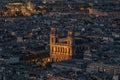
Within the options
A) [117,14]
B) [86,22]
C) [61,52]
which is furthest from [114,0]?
[61,52]

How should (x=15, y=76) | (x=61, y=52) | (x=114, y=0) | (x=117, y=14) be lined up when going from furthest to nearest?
(x=114, y=0) → (x=117, y=14) → (x=61, y=52) → (x=15, y=76)

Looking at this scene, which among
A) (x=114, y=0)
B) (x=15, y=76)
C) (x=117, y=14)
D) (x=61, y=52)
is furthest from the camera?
(x=114, y=0)

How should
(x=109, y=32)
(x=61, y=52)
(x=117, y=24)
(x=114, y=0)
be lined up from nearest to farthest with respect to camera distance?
1. (x=61, y=52)
2. (x=109, y=32)
3. (x=117, y=24)
4. (x=114, y=0)

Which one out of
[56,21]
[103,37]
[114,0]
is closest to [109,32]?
[103,37]

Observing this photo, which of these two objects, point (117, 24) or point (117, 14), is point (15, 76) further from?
point (117, 14)

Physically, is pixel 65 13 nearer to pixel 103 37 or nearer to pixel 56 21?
pixel 56 21

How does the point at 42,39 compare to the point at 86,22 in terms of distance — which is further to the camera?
the point at 86,22

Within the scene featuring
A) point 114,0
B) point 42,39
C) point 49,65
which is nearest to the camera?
point 49,65

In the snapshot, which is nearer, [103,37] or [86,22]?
[103,37]
